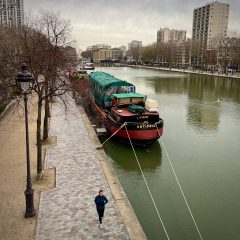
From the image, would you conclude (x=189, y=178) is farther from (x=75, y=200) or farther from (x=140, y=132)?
(x=75, y=200)

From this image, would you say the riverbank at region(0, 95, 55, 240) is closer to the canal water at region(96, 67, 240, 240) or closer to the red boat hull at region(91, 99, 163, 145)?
the canal water at region(96, 67, 240, 240)

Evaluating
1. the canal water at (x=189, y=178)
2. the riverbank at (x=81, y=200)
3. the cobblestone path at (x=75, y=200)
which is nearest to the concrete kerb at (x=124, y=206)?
the riverbank at (x=81, y=200)

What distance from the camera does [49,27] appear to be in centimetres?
1382

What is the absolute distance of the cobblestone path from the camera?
25.3 feet

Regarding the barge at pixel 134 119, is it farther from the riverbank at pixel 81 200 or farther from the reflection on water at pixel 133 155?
the riverbank at pixel 81 200

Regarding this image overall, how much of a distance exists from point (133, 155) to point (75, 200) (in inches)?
284

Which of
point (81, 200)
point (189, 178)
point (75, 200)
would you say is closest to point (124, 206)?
point (81, 200)

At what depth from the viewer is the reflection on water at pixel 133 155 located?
14945 millimetres

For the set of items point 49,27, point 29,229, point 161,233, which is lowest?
point 161,233

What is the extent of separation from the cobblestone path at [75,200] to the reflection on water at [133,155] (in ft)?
5.83

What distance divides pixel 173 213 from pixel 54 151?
7.66 m

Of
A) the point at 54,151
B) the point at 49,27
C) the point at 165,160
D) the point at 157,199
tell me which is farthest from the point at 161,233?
the point at 49,27

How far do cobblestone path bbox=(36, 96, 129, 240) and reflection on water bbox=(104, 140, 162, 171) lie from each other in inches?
70.0

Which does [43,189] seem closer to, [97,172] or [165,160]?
[97,172]
